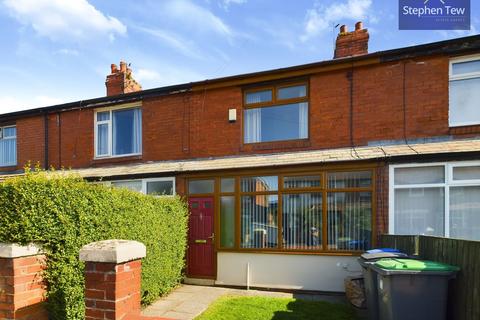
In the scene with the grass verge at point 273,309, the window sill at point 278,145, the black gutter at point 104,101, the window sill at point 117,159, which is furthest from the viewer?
the window sill at point 117,159

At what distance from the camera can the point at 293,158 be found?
7.70 meters

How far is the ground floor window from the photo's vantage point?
723 cm

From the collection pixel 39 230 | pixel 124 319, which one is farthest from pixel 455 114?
pixel 39 230

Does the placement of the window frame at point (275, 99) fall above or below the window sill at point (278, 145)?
above

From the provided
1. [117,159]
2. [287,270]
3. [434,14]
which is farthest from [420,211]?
[117,159]

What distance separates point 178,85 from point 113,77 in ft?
11.2

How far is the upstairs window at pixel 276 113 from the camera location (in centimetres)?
815

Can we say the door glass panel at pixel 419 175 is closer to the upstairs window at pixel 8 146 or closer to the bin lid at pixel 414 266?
the bin lid at pixel 414 266

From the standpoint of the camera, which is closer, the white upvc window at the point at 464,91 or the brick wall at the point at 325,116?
the white upvc window at the point at 464,91

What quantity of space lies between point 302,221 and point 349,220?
1010mm

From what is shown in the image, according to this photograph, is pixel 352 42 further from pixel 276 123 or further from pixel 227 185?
pixel 227 185

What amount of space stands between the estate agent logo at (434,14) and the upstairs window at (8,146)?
12.2m

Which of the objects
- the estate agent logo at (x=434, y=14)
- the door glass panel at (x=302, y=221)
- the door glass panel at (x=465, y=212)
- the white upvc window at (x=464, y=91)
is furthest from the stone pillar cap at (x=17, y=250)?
the estate agent logo at (x=434, y=14)

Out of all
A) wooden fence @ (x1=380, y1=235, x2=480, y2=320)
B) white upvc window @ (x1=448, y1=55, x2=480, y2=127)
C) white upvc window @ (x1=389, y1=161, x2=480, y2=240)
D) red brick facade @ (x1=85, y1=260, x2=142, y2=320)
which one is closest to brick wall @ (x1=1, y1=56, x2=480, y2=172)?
white upvc window @ (x1=448, y1=55, x2=480, y2=127)
